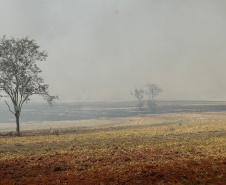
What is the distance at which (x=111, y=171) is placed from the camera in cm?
1524

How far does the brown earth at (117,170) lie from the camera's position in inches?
515

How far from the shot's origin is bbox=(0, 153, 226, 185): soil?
13023 mm

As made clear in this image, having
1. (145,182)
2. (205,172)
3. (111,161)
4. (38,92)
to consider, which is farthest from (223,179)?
(38,92)

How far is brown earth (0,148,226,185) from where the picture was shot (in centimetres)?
1308

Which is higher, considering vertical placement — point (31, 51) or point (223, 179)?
point (31, 51)

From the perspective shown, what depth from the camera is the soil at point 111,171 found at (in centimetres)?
1302

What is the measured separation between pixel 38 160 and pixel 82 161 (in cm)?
433

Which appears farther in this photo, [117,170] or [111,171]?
[117,170]

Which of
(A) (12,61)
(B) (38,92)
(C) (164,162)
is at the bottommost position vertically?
(C) (164,162)

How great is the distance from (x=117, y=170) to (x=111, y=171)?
46cm

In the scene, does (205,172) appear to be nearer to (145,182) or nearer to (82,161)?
(145,182)

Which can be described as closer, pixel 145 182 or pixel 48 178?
pixel 145 182

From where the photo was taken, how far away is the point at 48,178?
14.1m

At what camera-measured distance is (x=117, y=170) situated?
15.4 metres
